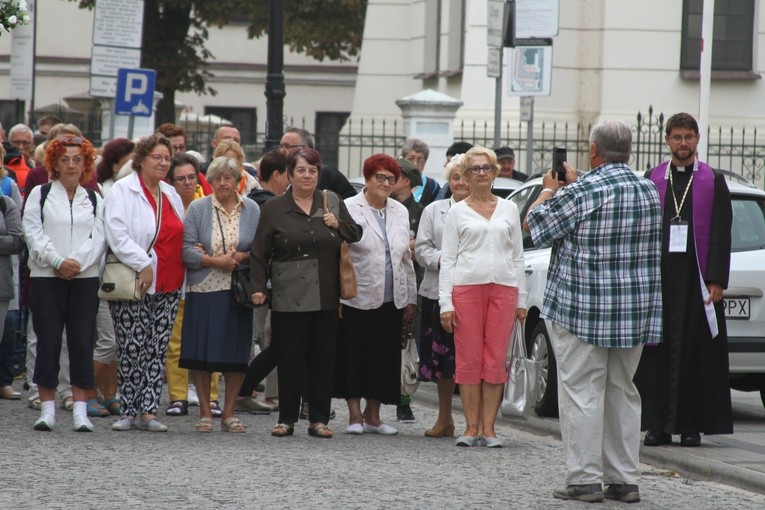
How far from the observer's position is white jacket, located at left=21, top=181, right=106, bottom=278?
10.6m

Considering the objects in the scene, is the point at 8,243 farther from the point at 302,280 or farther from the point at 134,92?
the point at 134,92

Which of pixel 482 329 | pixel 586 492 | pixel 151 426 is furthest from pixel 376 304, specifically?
pixel 586 492

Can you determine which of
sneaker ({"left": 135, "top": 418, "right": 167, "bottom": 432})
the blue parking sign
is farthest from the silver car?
the blue parking sign

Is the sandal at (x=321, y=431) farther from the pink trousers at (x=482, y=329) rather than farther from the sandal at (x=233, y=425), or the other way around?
the pink trousers at (x=482, y=329)

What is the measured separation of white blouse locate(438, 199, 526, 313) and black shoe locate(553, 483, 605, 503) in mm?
2322

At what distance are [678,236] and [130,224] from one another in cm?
360

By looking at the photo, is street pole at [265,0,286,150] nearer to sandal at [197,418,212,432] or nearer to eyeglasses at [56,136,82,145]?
eyeglasses at [56,136,82,145]

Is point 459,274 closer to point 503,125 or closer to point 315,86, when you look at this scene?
point 503,125

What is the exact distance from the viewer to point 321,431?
10.7m

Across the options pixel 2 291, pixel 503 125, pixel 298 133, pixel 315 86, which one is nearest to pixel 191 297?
pixel 2 291

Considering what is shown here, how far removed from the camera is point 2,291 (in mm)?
10938

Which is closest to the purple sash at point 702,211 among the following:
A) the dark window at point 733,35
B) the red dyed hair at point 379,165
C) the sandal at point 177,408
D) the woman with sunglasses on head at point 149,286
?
the red dyed hair at point 379,165

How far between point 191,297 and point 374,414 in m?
1.49

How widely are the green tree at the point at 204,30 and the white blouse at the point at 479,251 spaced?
77.6ft
